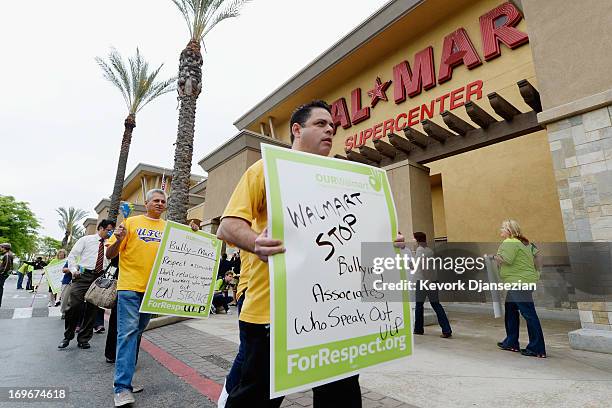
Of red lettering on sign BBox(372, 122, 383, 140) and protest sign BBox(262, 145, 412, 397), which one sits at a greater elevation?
red lettering on sign BBox(372, 122, 383, 140)

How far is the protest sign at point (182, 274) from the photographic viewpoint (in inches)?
148

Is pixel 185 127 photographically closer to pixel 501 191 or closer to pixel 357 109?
pixel 357 109

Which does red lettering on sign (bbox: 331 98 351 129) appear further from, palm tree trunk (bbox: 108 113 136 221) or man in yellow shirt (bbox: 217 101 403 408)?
man in yellow shirt (bbox: 217 101 403 408)

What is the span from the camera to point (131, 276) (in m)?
3.54

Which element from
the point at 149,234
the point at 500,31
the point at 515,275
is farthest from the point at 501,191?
the point at 149,234

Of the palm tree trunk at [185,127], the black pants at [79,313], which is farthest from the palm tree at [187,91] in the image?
the black pants at [79,313]

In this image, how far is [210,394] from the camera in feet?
10.7

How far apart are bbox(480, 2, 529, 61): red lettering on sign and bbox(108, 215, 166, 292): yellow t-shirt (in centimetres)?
1066

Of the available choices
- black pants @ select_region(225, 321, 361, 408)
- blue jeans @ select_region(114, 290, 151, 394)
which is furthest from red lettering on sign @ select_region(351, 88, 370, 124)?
black pants @ select_region(225, 321, 361, 408)

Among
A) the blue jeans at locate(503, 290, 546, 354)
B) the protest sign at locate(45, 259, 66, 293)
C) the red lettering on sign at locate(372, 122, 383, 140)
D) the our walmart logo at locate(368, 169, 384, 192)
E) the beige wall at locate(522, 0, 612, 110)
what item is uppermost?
the red lettering on sign at locate(372, 122, 383, 140)

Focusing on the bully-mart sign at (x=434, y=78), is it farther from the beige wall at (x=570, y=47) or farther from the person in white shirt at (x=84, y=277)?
the person in white shirt at (x=84, y=277)

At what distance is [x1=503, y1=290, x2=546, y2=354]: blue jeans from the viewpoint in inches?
185

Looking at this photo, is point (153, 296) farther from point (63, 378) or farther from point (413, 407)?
point (413, 407)

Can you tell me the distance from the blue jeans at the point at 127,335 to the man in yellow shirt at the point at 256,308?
6.45ft
